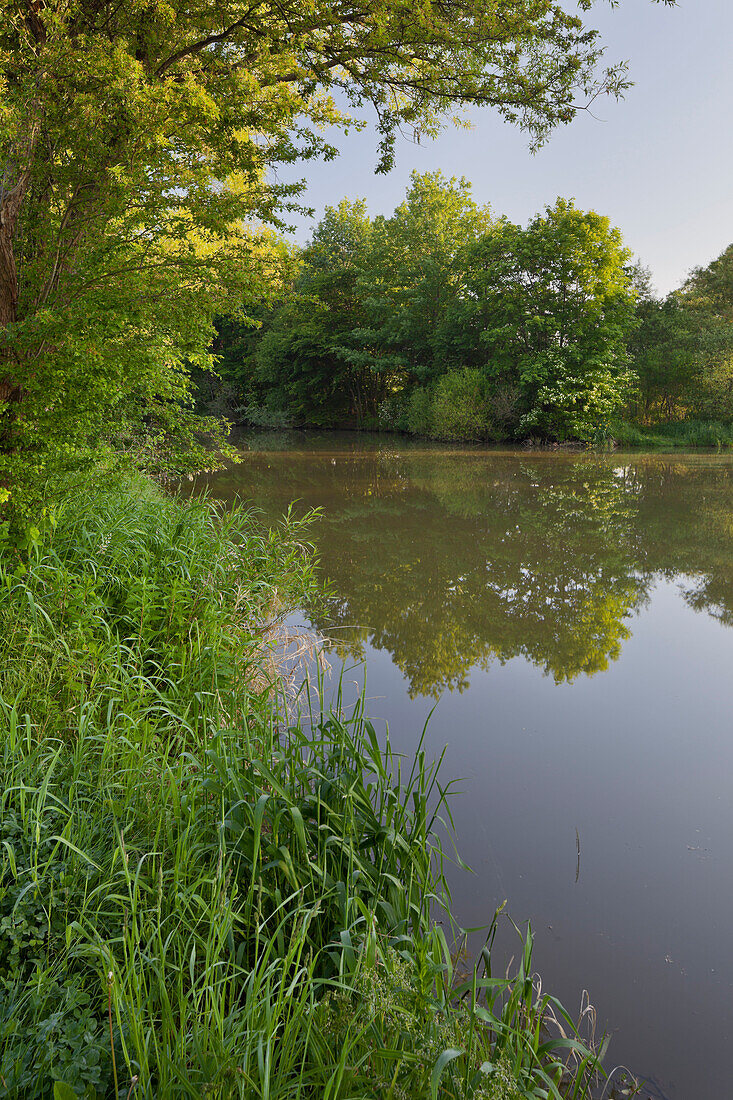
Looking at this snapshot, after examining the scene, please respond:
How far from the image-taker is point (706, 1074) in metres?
1.98

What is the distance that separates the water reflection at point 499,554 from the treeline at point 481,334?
21.9 ft

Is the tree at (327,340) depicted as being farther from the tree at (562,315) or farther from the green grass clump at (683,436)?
the green grass clump at (683,436)

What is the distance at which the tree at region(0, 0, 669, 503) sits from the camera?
3594 mm

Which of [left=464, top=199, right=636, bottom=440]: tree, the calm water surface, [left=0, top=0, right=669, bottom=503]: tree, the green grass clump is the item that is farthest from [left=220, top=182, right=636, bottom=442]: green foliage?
[left=0, top=0, right=669, bottom=503]: tree

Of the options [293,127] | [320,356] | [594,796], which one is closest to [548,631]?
[594,796]

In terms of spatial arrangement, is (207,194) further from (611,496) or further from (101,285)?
(611,496)

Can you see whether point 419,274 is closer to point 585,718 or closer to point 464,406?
point 464,406

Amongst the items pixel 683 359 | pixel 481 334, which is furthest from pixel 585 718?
pixel 683 359

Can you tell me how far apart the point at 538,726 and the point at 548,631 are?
1.93 meters

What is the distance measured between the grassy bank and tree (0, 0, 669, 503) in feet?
3.37

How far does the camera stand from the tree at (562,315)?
22.0 metres

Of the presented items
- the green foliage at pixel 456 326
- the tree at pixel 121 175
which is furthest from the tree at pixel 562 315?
Answer: the tree at pixel 121 175

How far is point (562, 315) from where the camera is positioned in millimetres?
22844

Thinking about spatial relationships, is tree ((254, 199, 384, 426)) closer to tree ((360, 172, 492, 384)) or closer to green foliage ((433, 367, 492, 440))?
tree ((360, 172, 492, 384))
